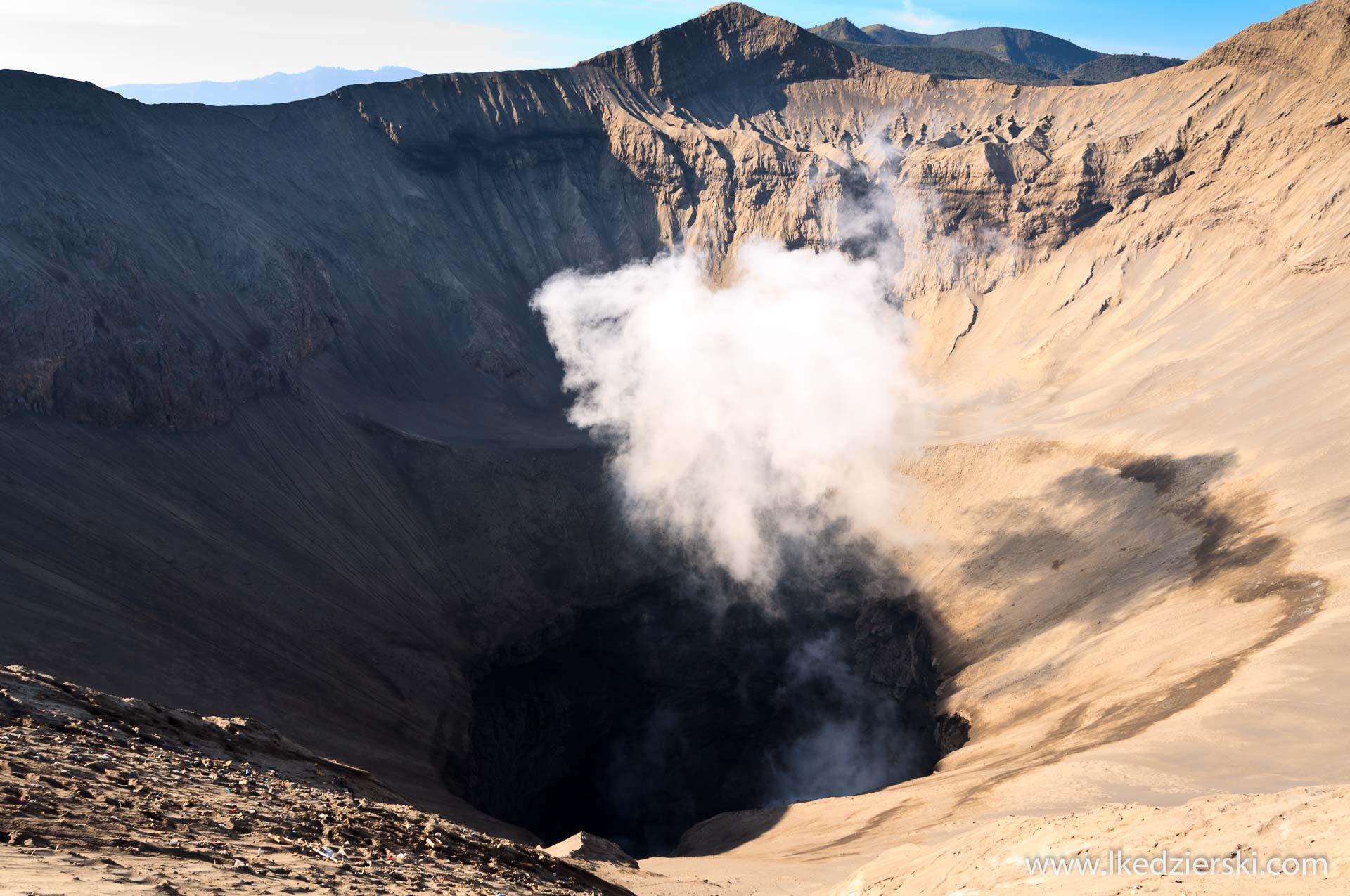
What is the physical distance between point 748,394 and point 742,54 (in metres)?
44.8

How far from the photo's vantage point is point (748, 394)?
218 feet

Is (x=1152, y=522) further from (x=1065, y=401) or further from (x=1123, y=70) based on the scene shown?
(x=1123, y=70)

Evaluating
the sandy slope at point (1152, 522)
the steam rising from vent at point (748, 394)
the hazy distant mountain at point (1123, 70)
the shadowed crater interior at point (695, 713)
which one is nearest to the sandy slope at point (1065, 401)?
the sandy slope at point (1152, 522)

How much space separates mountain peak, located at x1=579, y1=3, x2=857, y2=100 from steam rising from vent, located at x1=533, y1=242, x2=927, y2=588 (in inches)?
817

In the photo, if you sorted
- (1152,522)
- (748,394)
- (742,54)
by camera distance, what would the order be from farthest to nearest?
(742,54)
(748,394)
(1152,522)

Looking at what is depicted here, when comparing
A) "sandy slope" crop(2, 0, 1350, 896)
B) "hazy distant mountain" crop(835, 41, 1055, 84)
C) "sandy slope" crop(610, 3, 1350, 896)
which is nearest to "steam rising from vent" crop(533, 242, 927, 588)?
"sandy slope" crop(2, 0, 1350, 896)

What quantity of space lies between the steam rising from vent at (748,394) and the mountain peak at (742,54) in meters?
20.8

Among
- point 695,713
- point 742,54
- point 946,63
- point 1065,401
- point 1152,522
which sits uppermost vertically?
point 946,63

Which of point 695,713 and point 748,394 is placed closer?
point 695,713

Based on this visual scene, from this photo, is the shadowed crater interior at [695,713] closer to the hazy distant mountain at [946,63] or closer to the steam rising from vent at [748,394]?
the steam rising from vent at [748,394]

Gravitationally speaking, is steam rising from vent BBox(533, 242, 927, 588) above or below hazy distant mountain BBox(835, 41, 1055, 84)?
below

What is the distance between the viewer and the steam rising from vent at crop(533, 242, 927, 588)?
6050cm

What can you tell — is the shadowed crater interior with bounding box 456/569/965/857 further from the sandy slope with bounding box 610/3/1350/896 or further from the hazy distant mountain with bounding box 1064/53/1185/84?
A: the hazy distant mountain with bounding box 1064/53/1185/84

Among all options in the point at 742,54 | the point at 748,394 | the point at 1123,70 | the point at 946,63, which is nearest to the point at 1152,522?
the point at 748,394
